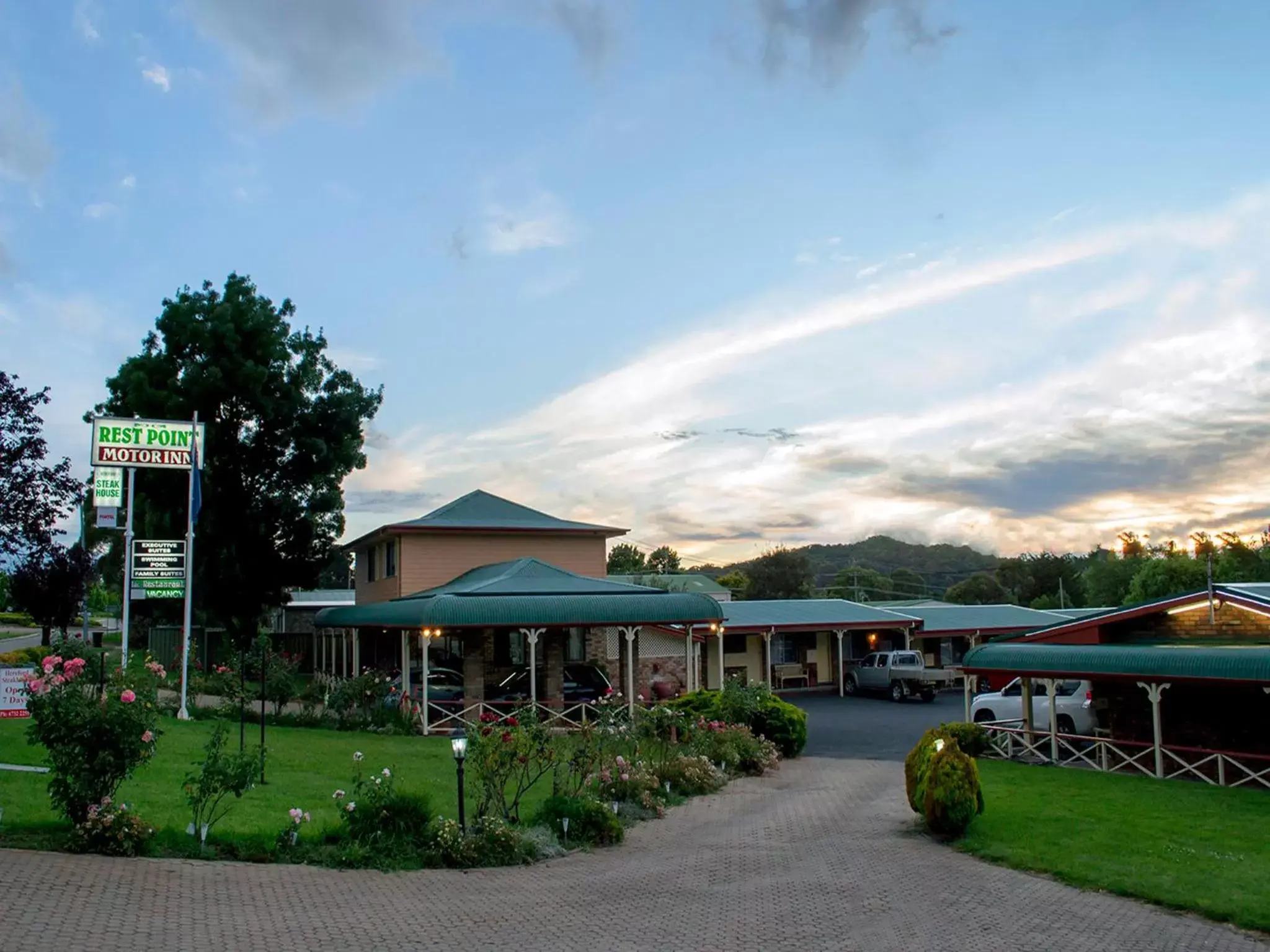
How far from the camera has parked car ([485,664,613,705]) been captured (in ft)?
91.6

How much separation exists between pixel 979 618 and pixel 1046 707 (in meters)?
20.7

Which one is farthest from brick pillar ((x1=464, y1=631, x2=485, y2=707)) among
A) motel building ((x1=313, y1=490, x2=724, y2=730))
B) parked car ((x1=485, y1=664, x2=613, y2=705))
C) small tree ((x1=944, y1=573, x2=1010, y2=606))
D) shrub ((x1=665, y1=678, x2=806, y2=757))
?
small tree ((x1=944, y1=573, x2=1010, y2=606))

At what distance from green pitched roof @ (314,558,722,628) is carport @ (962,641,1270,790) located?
7.33m

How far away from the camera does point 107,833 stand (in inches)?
435

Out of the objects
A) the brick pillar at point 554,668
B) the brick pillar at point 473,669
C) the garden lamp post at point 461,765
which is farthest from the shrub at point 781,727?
the garden lamp post at point 461,765

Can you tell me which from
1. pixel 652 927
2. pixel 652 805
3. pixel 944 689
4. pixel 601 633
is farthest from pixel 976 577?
pixel 652 927


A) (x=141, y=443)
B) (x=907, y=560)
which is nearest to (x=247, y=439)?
(x=141, y=443)

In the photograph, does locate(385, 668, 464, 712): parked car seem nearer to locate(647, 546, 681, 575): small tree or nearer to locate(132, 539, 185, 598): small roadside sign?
locate(132, 539, 185, 598): small roadside sign

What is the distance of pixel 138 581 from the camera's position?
2464 centimetres

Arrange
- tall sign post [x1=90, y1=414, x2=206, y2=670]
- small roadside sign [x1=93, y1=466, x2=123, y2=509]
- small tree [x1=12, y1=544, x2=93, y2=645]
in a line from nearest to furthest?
1. small roadside sign [x1=93, y1=466, x2=123, y2=509]
2. tall sign post [x1=90, y1=414, x2=206, y2=670]
3. small tree [x1=12, y1=544, x2=93, y2=645]

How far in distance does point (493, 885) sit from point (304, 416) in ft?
92.3

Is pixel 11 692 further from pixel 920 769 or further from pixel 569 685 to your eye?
pixel 569 685

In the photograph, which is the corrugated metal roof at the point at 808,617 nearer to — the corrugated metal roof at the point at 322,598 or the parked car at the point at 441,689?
the parked car at the point at 441,689

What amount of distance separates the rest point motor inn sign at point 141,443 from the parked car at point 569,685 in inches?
394
